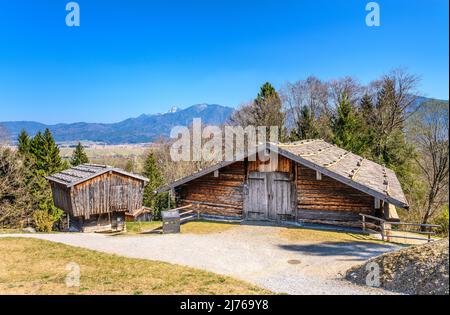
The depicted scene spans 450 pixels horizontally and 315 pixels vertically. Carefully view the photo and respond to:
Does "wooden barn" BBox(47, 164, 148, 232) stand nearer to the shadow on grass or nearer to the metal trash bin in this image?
the metal trash bin

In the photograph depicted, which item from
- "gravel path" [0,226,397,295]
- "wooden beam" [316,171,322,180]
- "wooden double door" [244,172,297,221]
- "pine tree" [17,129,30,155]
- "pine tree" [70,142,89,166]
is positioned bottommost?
"gravel path" [0,226,397,295]

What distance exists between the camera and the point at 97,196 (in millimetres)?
28125

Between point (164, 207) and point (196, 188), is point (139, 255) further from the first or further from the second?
point (164, 207)

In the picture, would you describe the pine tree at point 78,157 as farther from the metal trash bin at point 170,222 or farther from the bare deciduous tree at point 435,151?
the bare deciduous tree at point 435,151

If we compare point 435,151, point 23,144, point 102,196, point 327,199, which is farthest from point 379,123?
point 23,144

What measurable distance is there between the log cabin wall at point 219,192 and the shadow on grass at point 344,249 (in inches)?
241

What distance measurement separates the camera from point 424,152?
106 ft

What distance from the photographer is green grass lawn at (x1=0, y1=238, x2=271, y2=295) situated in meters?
8.77

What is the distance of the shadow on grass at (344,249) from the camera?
13.0 meters

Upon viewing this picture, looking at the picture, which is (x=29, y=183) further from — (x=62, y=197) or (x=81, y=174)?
(x=81, y=174)

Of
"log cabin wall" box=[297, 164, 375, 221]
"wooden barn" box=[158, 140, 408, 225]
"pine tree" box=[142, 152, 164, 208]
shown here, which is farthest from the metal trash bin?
"pine tree" box=[142, 152, 164, 208]

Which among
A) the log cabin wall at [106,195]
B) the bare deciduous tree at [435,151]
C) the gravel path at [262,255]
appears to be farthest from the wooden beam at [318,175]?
the log cabin wall at [106,195]
